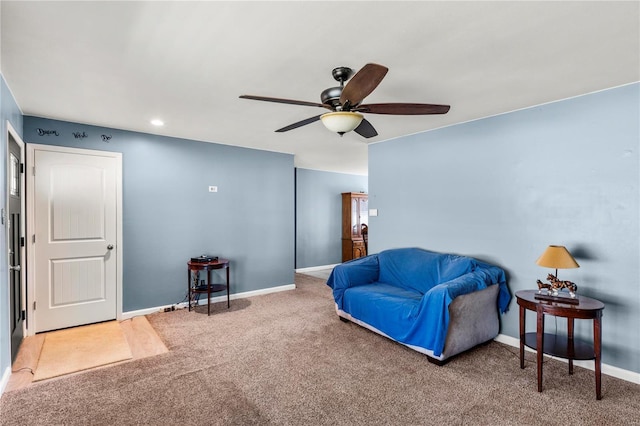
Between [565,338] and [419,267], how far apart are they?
1.45 meters

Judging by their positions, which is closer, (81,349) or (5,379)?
(5,379)

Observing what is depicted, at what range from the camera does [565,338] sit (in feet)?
9.70

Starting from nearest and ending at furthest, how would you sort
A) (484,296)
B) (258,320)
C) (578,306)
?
1. (578,306)
2. (484,296)
3. (258,320)

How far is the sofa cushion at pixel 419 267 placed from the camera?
→ 11.5ft

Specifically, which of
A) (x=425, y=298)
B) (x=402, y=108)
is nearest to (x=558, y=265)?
(x=425, y=298)

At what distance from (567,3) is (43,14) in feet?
8.80

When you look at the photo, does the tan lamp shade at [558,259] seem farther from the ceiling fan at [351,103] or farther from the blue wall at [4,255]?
the blue wall at [4,255]

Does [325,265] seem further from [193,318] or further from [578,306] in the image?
[578,306]

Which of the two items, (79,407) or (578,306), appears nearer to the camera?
(79,407)

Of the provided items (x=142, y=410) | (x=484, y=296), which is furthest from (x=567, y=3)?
(x=142, y=410)

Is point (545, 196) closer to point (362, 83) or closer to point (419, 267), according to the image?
point (419, 267)

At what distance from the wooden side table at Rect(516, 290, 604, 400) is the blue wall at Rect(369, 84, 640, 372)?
333 mm

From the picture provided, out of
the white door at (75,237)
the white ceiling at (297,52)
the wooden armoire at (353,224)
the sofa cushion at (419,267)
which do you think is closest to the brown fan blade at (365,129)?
the white ceiling at (297,52)

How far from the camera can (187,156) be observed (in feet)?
15.3
